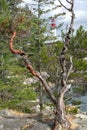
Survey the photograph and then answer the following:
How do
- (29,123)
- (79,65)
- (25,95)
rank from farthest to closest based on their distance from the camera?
(79,65)
(25,95)
(29,123)

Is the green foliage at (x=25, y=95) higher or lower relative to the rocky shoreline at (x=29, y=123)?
lower

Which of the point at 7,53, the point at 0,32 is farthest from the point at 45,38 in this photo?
the point at 0,32

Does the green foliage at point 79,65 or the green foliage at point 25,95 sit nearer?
the green foliage at point 25,95

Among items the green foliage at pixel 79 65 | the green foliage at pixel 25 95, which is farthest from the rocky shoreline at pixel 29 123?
the green foliage at pixel 79 65

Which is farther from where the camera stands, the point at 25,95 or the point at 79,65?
the point at 79,65

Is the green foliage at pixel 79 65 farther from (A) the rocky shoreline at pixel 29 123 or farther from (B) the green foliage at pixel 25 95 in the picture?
(A) the rocky shoreline at pixel 29 123

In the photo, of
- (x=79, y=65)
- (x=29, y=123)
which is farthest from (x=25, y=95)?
(x=29, y=123)

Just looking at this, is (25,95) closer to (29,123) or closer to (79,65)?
(79,65)

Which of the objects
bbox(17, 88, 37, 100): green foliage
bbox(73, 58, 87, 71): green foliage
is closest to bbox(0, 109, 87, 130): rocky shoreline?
bbox(17, 88, 37, 100): green foliage

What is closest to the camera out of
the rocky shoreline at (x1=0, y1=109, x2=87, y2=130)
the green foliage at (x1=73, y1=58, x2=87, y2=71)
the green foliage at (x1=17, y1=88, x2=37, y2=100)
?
the rocky shoreline at (x1=0, y1=109, x2=87, y2=130)

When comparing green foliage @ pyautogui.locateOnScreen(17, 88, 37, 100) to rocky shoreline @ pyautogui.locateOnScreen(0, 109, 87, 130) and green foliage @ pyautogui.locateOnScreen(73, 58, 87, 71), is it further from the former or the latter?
rocky shoreline @ pyautogui.locateOnScreen(0, 109, 87, 130)

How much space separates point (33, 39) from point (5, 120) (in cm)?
1587

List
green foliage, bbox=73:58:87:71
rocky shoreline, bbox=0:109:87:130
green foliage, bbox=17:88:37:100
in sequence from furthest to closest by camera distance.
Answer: green foliage, bbox=73:58:87:71 < green foliage, bbox=17:88:37:100 < rocky shoreline, bbox=0:109:87:130

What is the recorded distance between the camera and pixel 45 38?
3158 centimetres
